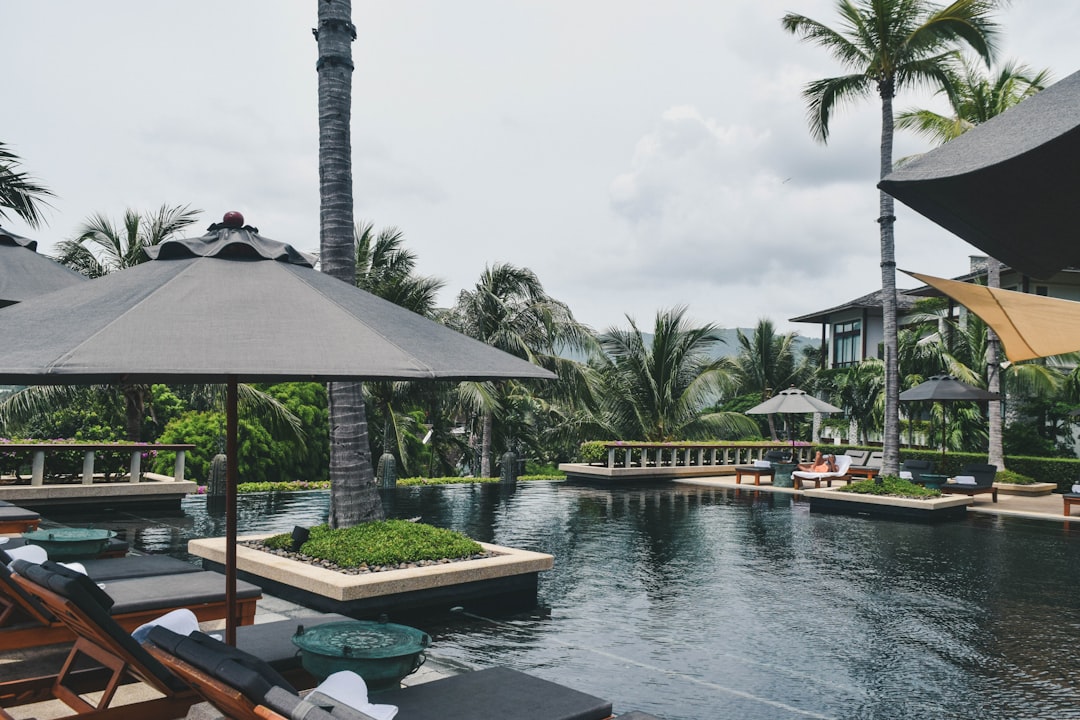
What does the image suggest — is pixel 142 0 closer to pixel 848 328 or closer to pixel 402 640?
pixel 402 640

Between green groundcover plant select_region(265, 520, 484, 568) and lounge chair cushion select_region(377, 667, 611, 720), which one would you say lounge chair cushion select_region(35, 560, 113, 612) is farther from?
green groundcover plant select_region(265, 520, 484, 568)

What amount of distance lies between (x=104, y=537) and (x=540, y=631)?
3.70 metres

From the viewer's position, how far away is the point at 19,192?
47.0 ft

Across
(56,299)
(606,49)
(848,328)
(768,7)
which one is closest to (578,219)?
(768,7)

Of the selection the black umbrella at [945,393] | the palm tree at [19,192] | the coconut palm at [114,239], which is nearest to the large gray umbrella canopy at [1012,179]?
the palm tree at [19,192]

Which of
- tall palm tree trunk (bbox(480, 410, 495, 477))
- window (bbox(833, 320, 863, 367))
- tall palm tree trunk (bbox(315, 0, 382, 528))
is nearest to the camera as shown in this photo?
tall palm tree trunk (bbox(315, 0, 382, 528))

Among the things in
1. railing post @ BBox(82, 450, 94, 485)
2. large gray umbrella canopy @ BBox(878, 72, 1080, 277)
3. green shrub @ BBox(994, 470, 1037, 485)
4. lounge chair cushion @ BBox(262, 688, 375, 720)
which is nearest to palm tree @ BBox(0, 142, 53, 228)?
railing post @ BBox(82, 450, 94, 485)

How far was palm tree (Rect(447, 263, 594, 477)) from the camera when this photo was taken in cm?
2491

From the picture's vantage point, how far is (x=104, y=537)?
688cm

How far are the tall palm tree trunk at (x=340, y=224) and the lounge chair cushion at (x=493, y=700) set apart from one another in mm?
4963

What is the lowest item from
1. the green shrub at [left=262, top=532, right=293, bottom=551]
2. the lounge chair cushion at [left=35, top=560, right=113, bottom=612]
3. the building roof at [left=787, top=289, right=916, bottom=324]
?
the green shrub at [left=262, top=532, right=293, bottom=551]

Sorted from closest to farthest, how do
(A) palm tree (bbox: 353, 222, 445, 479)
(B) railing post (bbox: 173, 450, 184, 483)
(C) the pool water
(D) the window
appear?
(C) the pool water, (B) railing post (bbox: 173, 450, 184, 483), (A) palm tree (bbox: 353, 222, 445, 479), (D) the window

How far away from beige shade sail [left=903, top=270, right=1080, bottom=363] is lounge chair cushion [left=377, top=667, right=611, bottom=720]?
3.18 meters

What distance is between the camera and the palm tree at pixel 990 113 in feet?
72.1
